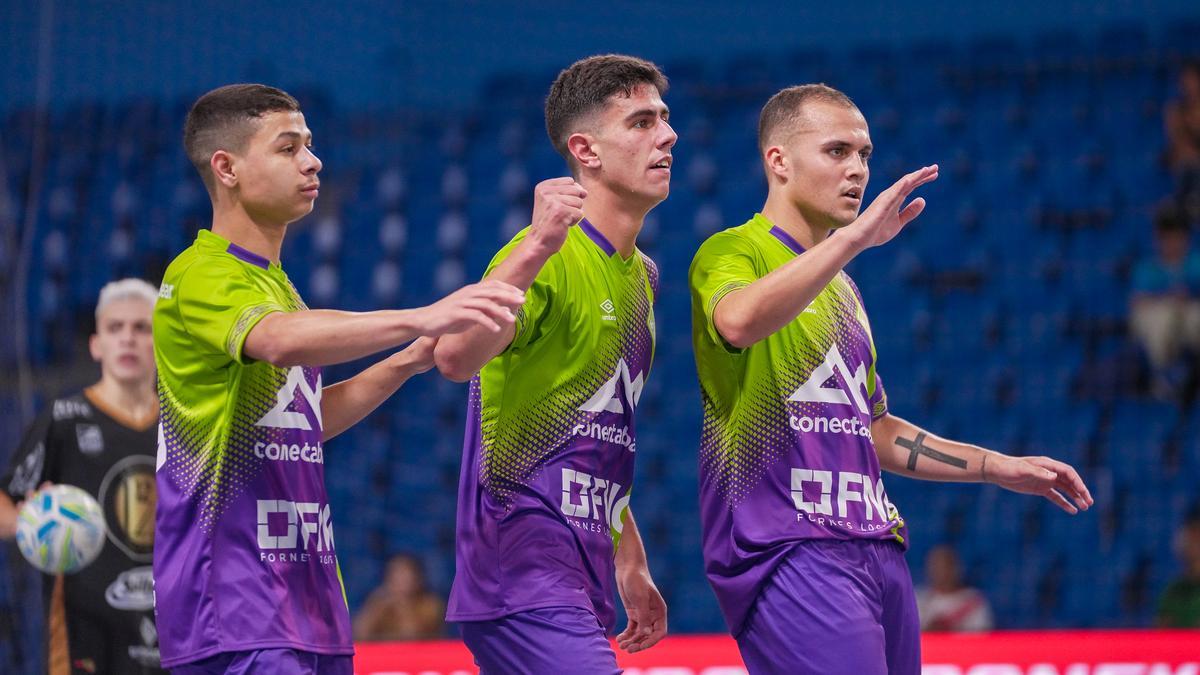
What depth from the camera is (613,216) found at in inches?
155

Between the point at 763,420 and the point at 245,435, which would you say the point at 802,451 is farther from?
the point at 245,435

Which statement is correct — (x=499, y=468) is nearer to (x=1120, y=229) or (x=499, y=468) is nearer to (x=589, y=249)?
(x=589, y=249)

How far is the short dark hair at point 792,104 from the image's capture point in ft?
13.7

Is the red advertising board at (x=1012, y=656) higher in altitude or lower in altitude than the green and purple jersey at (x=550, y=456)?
lower

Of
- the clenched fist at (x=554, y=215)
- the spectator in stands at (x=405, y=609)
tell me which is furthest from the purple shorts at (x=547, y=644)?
the spectator in stands at (x=405, y=609)

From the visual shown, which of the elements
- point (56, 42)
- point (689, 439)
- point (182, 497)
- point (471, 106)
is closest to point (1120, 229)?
point (689, 439)

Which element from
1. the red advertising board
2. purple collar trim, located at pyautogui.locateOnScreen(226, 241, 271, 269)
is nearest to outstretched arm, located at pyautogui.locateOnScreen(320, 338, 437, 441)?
purple collar trim, located at pyautogui.locateOnScreen(226, 241, 271, 269)

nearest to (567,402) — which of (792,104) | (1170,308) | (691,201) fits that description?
(792,104)

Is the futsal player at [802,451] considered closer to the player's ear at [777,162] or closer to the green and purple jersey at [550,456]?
the player's ear at [777,162]

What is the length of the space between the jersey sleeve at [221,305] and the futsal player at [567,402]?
44 cm

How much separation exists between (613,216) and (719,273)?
1.08ft

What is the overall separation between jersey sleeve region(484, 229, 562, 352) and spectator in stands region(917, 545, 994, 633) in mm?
5546

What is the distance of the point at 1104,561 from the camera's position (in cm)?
915

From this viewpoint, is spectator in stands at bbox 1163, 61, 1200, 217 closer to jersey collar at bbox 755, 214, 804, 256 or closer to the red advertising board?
the red advertising board
